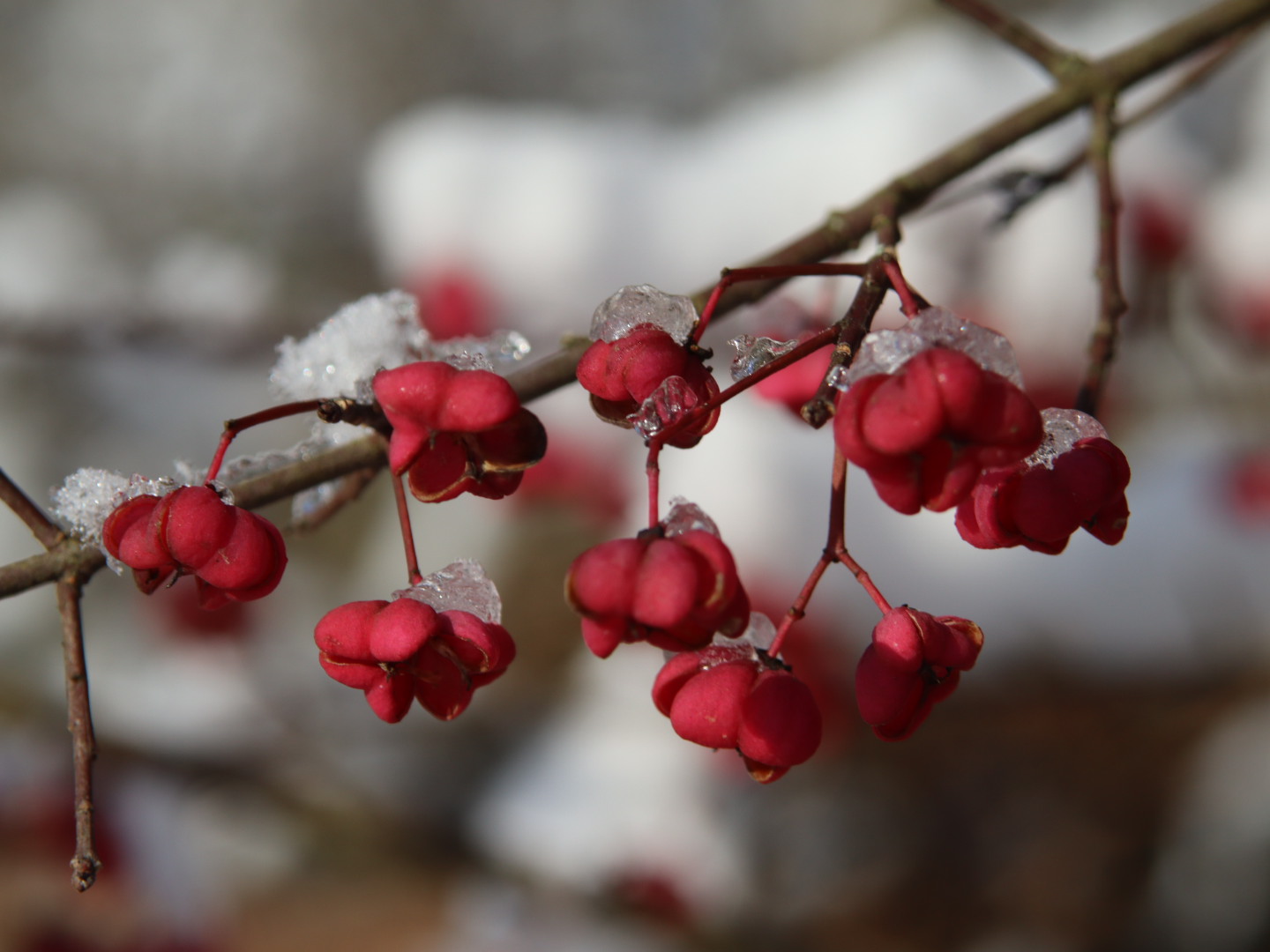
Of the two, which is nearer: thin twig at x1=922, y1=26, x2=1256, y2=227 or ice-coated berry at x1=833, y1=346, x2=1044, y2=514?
ice-coated berry at x1=833, y1=346, x2=1044, y2=514

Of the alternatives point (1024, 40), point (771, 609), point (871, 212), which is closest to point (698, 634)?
point (871, 212)

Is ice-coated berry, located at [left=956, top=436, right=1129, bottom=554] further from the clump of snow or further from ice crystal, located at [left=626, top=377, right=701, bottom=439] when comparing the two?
the clump of snow

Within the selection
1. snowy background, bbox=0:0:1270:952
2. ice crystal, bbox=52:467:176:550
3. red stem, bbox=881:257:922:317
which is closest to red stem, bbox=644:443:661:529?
red stem, bbox=881:257:922:317

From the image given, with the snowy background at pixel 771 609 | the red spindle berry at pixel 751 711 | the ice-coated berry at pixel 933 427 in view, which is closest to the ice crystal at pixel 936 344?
the ice-coated berry at pixel 933 427

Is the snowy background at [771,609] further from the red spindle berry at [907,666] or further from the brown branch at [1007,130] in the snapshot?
the red spindle berry at [907,666]

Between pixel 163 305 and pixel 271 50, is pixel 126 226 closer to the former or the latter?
pixel 271 50

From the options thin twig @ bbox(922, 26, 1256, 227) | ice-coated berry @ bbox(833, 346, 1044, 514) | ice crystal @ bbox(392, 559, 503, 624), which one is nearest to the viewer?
ice-coated berry @ bbox(833, 346, 1044, 514)

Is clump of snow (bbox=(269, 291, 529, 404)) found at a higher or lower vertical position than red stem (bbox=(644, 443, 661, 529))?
higher
